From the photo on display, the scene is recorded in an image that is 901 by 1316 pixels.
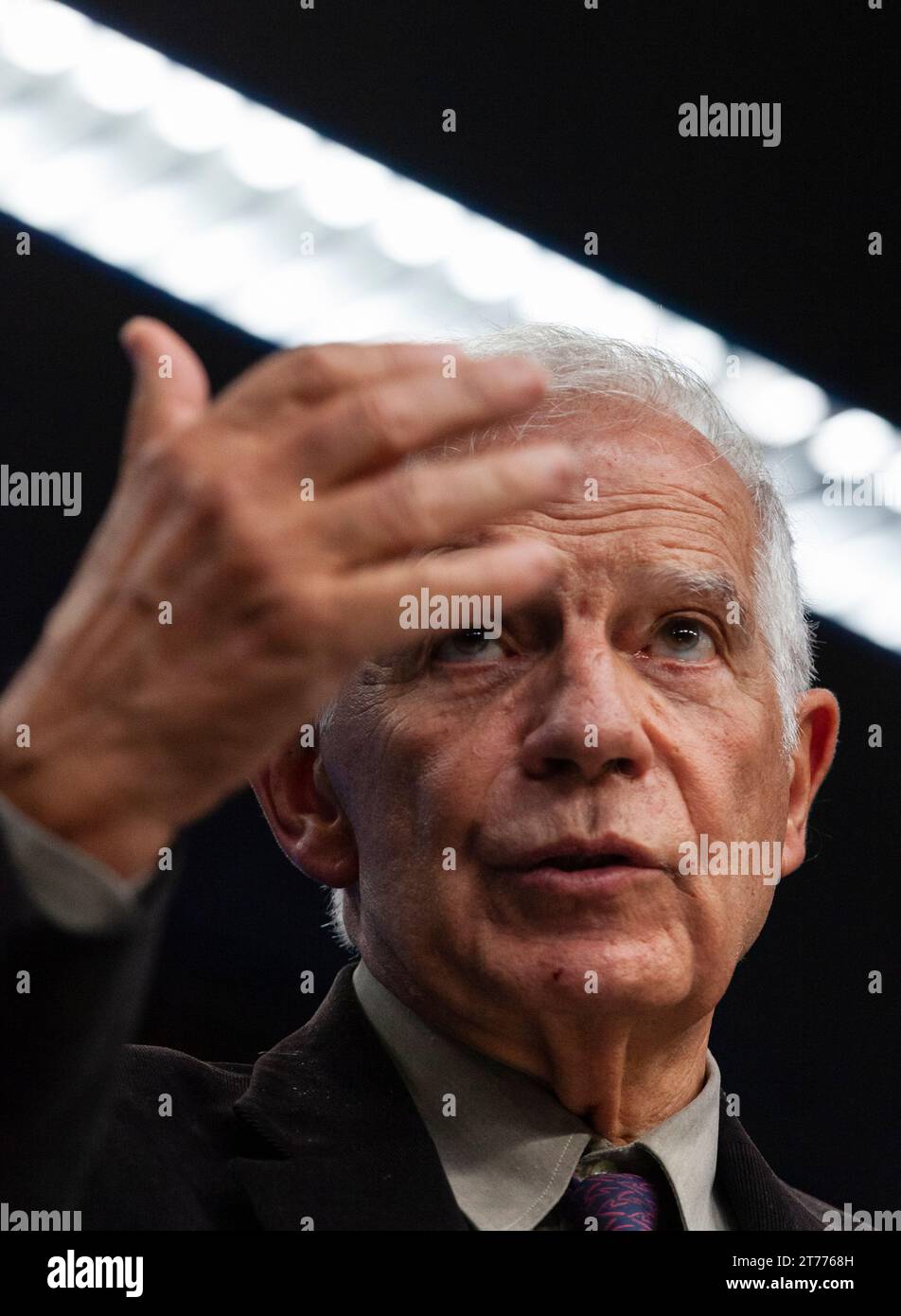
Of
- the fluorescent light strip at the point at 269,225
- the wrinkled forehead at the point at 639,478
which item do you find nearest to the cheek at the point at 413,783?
the wrinkled forehead at the point at 639,478

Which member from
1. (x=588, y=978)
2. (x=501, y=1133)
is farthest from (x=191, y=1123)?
(x=588, y=978)

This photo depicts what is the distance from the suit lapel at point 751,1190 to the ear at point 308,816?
1.63ft

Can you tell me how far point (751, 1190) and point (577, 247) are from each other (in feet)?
5.16

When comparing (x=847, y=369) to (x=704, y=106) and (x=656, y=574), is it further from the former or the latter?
(x=656, y=574)

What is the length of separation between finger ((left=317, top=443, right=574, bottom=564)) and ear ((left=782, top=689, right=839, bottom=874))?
3.52ft

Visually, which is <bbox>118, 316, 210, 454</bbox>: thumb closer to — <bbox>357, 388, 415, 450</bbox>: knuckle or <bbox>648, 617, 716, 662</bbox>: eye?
<bbox>357, 388, 415, 450</bbox>: knuckle

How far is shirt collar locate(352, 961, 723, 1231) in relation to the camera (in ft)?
5.80

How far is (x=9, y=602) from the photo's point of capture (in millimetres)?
2932

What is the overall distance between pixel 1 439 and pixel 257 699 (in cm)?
191

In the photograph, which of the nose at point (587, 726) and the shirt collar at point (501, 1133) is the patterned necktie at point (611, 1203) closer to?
the shirt collar at point (501, 1133)

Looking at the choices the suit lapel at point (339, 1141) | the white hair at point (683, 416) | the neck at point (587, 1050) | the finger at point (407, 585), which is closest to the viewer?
the finger at point (407, 585)

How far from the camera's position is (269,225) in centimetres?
304

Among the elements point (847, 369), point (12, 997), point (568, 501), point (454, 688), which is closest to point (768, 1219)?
point (454, 688)

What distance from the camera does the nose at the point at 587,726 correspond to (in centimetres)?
175
